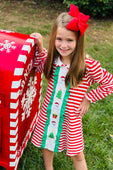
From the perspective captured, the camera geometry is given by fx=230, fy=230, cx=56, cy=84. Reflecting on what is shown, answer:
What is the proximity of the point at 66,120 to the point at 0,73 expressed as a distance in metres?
0.66

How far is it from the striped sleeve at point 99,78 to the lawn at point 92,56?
2.85 feet

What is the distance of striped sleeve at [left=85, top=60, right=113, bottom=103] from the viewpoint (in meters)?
1.66

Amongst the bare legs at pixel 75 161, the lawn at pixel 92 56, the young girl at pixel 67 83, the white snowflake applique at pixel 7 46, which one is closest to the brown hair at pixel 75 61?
the young girl at pixel 67 83

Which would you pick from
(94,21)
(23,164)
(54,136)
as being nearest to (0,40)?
(54,136)

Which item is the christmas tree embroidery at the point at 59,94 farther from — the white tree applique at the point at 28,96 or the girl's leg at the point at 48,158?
the girl's leg at the point at 48,158

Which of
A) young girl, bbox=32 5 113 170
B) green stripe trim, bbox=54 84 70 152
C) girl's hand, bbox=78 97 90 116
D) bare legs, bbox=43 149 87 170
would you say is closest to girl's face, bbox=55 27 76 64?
young girl, bbox=32 5 113 170

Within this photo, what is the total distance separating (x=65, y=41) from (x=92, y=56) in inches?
101

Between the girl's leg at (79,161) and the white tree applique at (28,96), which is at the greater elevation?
the white tree applique at (28,96)

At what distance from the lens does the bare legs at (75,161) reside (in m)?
1.96

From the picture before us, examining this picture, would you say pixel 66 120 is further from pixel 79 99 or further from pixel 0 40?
pixel 0 40

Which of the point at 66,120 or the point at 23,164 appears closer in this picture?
the point at 66,120

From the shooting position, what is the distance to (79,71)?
167 centimetres

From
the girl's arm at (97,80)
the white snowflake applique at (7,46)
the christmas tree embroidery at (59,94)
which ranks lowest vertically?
the christmas tree embroidery at (59,94)

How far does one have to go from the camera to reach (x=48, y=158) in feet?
6.80
